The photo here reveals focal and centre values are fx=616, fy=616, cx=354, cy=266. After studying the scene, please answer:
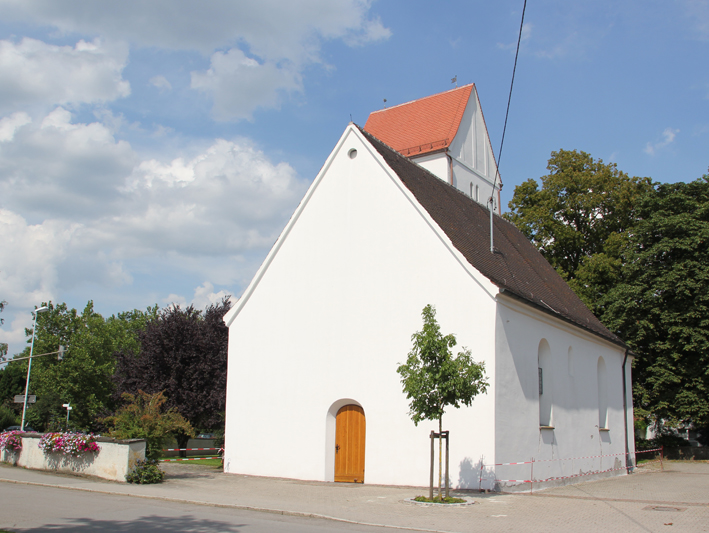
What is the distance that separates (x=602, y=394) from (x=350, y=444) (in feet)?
37.7

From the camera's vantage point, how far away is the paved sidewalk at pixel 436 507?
976 centimetres

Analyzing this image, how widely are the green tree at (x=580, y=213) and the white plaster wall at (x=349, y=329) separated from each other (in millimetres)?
17764

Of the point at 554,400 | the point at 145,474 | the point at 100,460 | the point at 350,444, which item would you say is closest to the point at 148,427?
the point at 145,474

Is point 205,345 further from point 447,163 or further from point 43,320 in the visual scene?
point 43,320

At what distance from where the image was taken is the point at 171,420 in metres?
15.7

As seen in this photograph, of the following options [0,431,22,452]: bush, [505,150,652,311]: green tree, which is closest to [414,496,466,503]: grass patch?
[0,431,22,452]: bush

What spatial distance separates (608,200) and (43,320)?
164 feet

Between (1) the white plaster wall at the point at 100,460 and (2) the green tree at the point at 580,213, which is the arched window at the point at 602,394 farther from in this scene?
(1) the white plaster wall at the point at 100,460

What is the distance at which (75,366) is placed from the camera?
5034 cm

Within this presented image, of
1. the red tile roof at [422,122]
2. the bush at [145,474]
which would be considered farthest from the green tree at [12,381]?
the bush at [145,474]

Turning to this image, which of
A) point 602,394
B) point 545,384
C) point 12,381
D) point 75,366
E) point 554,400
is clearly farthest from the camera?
point 12,381

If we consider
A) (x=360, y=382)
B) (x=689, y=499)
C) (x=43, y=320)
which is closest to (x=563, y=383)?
(x=689, y=499)

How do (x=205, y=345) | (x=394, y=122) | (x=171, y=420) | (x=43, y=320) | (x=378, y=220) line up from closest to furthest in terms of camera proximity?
(x=171, y=420) < (x=378, y=220) < (x=205, y=345) < (x=394, y=122) < (x=43, y=320)

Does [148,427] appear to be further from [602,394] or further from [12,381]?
[12,381]
